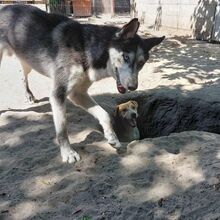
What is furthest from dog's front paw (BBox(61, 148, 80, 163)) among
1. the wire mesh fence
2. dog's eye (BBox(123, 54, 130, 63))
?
the wire mesh fence

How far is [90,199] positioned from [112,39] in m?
1.60

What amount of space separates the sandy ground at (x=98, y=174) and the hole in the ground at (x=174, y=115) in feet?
3.89

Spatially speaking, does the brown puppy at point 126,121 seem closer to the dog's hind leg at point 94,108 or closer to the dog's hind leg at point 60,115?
the dog's hind leg at point 94,108

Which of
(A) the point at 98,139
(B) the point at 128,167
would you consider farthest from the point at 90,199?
(A) the point at 98,139

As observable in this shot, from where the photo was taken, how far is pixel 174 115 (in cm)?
623

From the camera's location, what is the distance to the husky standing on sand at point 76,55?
4117 millimetres

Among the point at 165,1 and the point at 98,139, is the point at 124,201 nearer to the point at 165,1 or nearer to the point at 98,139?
the point at 98,139

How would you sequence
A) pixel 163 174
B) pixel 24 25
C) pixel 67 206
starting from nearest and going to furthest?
pixel 67 206
pixel 163 174
pixel 24 25

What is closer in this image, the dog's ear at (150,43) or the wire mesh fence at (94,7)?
the dog's ear at (150,43)

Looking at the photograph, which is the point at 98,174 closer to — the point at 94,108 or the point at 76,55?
the point at 94,108

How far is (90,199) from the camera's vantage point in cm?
353

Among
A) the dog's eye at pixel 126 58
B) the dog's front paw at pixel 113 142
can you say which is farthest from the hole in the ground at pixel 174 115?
the dog's eye at pixel 126 58

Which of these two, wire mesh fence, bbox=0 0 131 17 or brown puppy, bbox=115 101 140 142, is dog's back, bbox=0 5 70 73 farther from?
wire mesh fence, bbox=0 0 131 17

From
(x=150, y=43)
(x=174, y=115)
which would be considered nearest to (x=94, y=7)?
(x=174, y=115)
